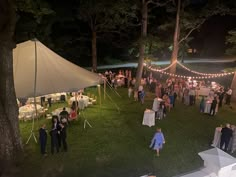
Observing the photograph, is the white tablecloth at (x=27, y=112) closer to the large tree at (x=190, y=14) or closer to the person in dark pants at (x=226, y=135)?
Result: the person in dark pants at (x=226, y=135)

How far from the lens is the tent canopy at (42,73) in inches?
408

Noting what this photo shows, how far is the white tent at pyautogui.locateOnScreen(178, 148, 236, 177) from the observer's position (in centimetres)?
300

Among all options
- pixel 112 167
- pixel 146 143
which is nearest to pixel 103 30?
pixel 146 143

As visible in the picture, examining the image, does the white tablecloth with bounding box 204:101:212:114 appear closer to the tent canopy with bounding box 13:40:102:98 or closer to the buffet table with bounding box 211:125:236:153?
the buffet table with bounding box 211:125:236:153

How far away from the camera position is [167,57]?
106 feet

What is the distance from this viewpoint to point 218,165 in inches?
117

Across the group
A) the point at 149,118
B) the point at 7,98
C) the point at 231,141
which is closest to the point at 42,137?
the point at 7,98

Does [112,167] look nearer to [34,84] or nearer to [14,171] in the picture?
[14,171]

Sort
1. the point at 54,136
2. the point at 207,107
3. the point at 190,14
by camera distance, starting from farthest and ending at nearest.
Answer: the point at 190,14, the point at 207,107, the point at 54,136

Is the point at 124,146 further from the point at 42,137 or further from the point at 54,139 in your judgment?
the point at 42,137

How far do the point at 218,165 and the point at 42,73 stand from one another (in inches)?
354

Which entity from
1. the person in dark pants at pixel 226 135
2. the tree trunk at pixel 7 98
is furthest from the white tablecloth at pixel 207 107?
the tree trunk at pixel 7 98

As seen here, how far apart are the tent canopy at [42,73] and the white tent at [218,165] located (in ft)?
26.1

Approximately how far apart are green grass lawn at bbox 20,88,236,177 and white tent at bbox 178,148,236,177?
5.01 m
